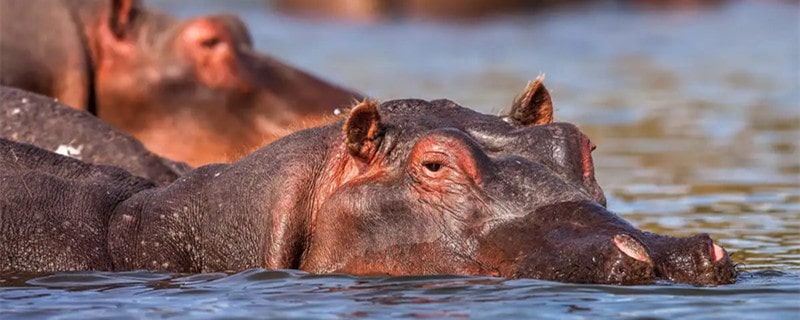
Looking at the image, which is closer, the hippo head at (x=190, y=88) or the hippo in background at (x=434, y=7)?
the hippo head at (x=190, y=88)

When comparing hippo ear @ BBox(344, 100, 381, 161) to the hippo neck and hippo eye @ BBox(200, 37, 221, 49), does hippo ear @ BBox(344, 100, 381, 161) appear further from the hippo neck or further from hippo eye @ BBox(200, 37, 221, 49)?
hippo eye @ BBox(200, 37, 221, 49)

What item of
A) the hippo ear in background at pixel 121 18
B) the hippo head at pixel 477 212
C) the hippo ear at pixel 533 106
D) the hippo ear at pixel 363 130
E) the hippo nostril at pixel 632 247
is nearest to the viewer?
the hippo nostril at pixel 632 247

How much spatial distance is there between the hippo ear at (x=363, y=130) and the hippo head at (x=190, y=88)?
4450mm

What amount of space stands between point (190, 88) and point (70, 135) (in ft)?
9.22

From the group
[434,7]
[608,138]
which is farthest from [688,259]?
[434,7]

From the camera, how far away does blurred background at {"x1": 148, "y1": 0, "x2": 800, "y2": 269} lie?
11.0m

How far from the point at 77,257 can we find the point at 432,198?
150 cm

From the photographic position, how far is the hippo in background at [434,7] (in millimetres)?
33406

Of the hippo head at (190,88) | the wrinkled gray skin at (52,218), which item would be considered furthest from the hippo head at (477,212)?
the hippo head at (190,88)

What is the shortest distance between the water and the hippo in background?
33.7 inches

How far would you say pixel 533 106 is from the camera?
7184 mm

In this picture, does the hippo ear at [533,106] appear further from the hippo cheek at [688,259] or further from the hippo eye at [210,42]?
the hippo eye at [210,42]

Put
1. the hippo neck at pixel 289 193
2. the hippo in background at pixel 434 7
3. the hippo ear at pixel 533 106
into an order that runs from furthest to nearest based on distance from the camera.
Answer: the hippo in background at pixel 434 7 < the hippo ear at pixel 533 106 < the hippo neck at pixel 289 193

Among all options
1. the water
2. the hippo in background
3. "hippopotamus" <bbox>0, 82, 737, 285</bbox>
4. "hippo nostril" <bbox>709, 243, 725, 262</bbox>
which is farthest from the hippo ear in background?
the hippo in background
